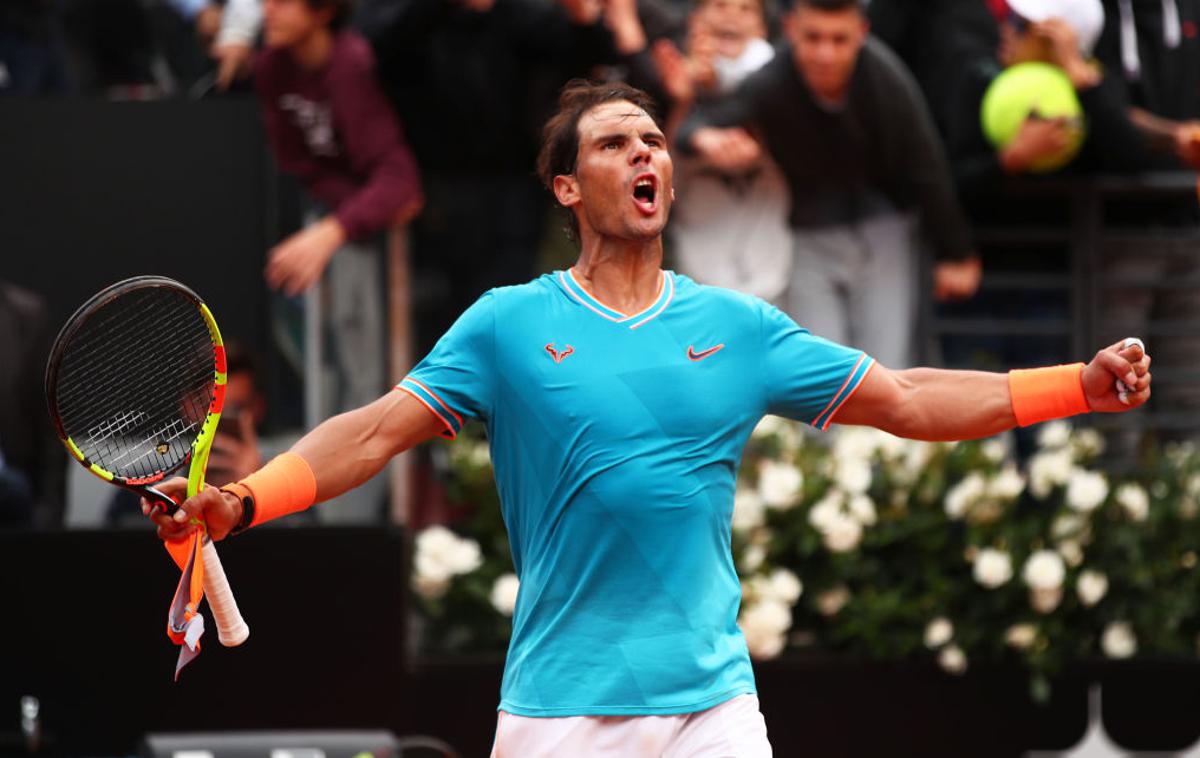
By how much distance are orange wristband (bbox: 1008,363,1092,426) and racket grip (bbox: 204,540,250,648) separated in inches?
72.8

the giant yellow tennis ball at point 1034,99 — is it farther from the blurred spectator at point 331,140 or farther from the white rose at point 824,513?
the blurred spectator at point 331,140

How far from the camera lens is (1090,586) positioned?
7.92m

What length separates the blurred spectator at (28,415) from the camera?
7797 mm

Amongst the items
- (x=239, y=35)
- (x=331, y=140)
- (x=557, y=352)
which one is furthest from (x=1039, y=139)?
(x=557, y=352)

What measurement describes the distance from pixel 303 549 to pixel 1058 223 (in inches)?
140

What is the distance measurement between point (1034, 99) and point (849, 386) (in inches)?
149

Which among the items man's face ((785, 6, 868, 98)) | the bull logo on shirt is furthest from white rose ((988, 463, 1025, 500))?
the bull logo on shirt

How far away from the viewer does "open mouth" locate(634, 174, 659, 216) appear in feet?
15.2

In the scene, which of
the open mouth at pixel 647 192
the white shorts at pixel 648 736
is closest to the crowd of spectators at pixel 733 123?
the open mouth at pixel 647 192

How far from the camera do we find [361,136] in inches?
318

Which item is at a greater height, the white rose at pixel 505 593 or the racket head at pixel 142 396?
the racket head at pixel 142 396

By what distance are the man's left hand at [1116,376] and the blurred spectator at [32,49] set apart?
5468 millimetres

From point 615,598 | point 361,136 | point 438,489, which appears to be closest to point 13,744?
point 438,489

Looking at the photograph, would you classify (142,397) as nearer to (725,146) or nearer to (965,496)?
(725,146)
